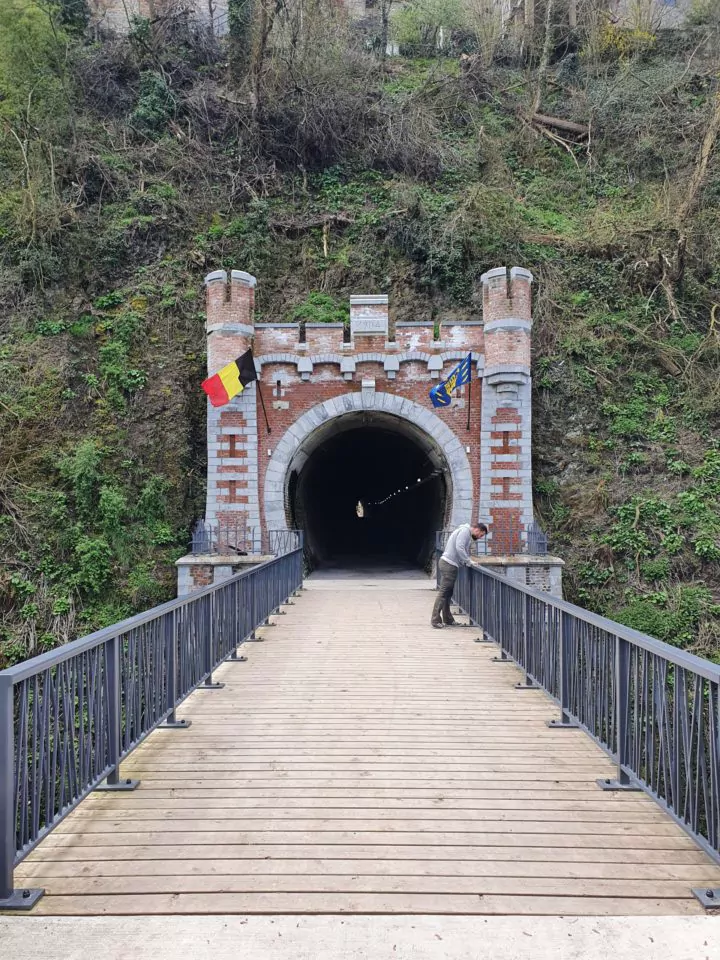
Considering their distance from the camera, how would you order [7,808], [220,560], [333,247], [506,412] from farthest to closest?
[333,247]
[506,412]
[220,560]
[7,808]

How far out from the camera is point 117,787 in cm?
415

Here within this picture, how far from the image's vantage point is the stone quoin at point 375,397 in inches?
611

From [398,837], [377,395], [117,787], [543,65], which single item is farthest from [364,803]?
[543,65]

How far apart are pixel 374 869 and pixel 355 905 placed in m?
0.31

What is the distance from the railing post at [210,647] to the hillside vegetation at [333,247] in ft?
31.0

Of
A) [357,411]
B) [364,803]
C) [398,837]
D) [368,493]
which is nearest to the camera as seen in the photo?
[398,837]

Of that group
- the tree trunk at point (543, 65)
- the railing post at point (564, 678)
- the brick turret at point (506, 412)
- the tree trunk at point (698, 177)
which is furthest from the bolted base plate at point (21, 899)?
the tree trunk at point (543, 65)

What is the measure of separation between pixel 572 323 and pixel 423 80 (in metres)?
15.6

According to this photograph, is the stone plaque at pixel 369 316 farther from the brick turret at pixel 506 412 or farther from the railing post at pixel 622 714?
the railing post at pixel 622 714

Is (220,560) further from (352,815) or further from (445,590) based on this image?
(352,815)

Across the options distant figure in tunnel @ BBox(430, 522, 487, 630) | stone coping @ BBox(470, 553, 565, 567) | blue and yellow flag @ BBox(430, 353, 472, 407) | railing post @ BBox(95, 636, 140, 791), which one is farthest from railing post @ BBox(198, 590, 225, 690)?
blue and yellow flag @ BBox(430, 353, 472, 407)

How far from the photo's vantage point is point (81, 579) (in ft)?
49.5

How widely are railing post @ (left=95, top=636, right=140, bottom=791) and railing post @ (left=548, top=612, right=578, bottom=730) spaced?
3.33 metres

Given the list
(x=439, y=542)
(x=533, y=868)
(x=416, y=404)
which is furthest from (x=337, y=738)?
(x=416, y=404)
